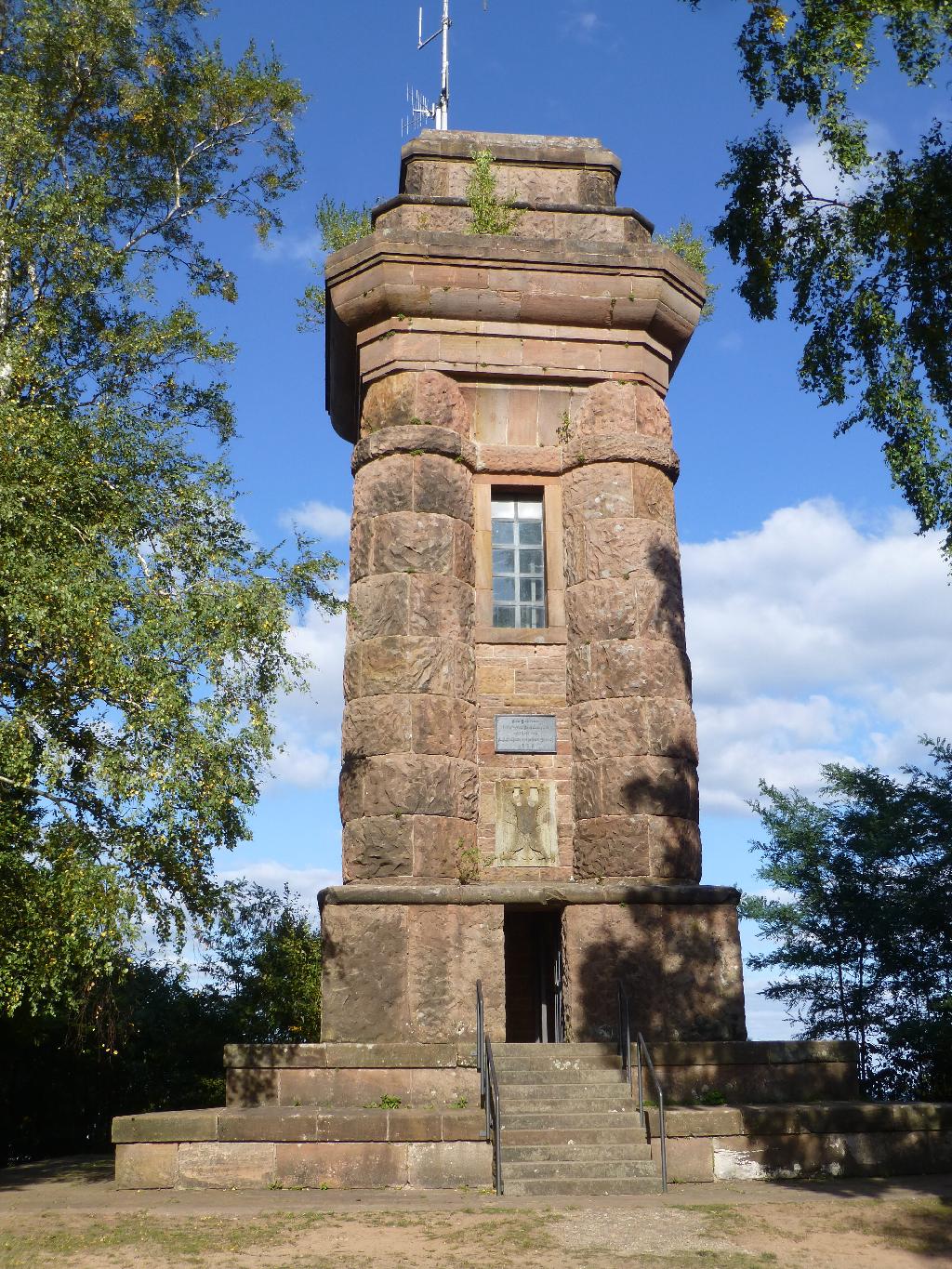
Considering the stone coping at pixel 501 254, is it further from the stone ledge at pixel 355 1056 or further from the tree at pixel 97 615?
the stone ledge at pixel 355 1056

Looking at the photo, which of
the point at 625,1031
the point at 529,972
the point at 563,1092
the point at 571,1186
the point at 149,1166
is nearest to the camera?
the point at 571,1186

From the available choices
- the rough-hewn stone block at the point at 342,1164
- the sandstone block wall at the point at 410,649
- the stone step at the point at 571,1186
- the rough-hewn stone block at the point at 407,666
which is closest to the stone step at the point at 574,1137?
the stone step at the point at 571,1186

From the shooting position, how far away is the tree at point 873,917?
720 inches

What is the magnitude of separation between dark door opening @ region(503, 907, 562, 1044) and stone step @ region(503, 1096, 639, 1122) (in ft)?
8.36

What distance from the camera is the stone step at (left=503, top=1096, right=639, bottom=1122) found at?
438 inches

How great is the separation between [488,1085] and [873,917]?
33.0 feet

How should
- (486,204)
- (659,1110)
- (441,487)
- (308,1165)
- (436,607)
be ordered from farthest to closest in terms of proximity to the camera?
(486,204)
(441,487)
(436,607)
(308,1165)
(659,1110)

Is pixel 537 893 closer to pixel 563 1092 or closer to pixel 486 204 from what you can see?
pixel 563 1092

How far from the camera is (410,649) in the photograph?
43.8ft

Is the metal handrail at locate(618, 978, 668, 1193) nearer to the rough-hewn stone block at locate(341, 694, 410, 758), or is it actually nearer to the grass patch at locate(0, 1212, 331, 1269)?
the grass patch at locate(0, 1212, 331, 1269)

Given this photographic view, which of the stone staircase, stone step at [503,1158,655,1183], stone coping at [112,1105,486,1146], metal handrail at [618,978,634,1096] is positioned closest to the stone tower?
metal handrail at [618,978,634,1096]

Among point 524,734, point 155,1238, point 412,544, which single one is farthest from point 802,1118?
point 412,544

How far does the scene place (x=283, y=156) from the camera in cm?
1970

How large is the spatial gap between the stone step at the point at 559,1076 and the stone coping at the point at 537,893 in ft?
5.36
